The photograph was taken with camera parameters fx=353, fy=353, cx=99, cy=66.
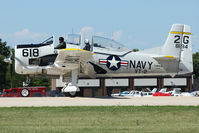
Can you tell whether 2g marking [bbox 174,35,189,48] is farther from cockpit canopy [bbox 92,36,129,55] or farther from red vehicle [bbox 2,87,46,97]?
red vehicle [bbox 2,87,46,97]

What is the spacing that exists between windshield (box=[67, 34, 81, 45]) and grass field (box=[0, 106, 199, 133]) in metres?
5.70

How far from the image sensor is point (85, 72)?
18.4 metres

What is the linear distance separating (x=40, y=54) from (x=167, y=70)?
→ 6.85 metres

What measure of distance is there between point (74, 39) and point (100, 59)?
176 centimetres

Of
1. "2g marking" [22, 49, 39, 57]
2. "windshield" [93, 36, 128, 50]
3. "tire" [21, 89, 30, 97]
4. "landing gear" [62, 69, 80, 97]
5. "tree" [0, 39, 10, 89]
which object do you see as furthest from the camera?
"tree" [0, 39, 10, 89]

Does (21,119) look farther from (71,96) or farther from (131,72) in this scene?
(131,72)

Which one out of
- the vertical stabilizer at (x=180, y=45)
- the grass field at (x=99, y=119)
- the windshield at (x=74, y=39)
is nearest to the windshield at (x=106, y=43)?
the windshield at (x=74, y=39)

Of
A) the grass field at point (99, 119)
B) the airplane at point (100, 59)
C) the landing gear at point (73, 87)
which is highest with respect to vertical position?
the airplane at point (100, 59)

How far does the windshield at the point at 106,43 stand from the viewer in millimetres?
18092

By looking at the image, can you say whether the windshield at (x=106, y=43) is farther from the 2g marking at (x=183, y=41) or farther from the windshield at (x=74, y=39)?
the 2g marking at (x=183, y=41)

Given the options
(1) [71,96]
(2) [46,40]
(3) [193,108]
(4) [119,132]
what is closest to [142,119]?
(4) [119,132]

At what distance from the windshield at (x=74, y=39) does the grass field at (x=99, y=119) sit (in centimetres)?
570

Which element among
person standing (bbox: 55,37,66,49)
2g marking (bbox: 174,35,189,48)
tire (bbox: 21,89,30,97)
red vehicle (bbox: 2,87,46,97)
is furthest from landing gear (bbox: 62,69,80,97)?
2g marking (bbox: 174,35,189,48)

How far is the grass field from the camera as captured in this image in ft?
28.3
